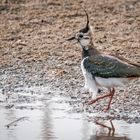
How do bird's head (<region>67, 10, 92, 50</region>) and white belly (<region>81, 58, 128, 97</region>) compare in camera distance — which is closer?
white belly (<region>81, 58, 128, 97</region>)

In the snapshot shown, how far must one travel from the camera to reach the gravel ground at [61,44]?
34.3 feet

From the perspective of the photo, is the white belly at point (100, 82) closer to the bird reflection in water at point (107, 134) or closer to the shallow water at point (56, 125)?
the shallow water at point (56, 125)

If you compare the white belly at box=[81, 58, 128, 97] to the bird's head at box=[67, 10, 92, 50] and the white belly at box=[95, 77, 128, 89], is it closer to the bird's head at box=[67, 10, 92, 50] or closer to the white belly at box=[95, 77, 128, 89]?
the white belly at box=[95, 77, 128, 89]

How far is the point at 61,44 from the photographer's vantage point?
13.0m

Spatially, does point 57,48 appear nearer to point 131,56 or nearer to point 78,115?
point 131,56

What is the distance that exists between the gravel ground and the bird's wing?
473mm

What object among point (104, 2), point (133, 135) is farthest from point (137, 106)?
point (104, 2)

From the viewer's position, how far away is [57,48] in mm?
12766

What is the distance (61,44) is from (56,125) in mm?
4121

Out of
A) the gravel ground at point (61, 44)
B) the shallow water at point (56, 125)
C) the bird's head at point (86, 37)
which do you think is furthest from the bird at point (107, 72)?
the shallow water at point (56, 125)

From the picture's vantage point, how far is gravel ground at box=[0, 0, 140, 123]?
1045cm

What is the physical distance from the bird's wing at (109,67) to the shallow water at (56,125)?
0.60m

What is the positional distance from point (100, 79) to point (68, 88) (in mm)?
1001

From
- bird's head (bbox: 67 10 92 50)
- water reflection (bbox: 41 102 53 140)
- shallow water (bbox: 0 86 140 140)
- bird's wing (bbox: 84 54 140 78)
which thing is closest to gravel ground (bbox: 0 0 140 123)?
shallow water (bbox: 0 86 140 140)
